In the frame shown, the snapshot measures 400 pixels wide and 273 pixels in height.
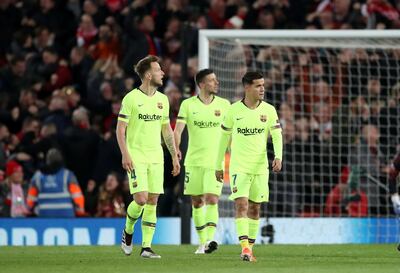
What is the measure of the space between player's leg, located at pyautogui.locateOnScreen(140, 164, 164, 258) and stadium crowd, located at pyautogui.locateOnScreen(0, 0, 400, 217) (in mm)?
4412

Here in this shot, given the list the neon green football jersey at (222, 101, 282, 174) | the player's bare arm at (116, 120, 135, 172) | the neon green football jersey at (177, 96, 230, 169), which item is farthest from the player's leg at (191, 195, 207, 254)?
the player's bare arm at (116, 120, 135, 172)

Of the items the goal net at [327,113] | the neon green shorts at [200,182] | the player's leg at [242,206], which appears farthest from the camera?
the goal net at [327,113]

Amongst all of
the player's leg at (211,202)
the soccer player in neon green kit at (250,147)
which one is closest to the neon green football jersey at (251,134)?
the soccer player in neon green kit at (250,147)

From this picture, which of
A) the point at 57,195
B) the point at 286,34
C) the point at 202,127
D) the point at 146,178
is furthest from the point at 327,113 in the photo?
the point at 146,178

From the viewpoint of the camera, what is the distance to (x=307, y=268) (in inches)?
510

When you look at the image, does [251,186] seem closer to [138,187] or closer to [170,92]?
[138,187]

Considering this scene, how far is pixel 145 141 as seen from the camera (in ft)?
47.3

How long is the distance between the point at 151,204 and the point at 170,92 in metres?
6.05

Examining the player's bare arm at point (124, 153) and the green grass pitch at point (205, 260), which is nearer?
the green grass pitch at point (205, 260)

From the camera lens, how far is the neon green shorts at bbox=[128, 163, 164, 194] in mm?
14219

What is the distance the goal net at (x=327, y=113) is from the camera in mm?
19609

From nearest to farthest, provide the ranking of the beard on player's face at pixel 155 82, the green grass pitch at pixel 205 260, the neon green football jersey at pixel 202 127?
the green grass pitch at pixel 205 260 → the beard on player's face at pixel 155 82 → the neon green football jersey at pixel 202 127

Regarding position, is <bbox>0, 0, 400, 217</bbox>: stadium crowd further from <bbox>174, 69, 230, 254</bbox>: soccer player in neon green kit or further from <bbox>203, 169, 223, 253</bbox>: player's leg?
<bbox>203, 169, 223, 253</bbox>: player's leg

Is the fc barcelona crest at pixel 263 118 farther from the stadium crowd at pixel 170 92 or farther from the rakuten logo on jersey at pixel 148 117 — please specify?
the stadium crowd at pixel 170 92
